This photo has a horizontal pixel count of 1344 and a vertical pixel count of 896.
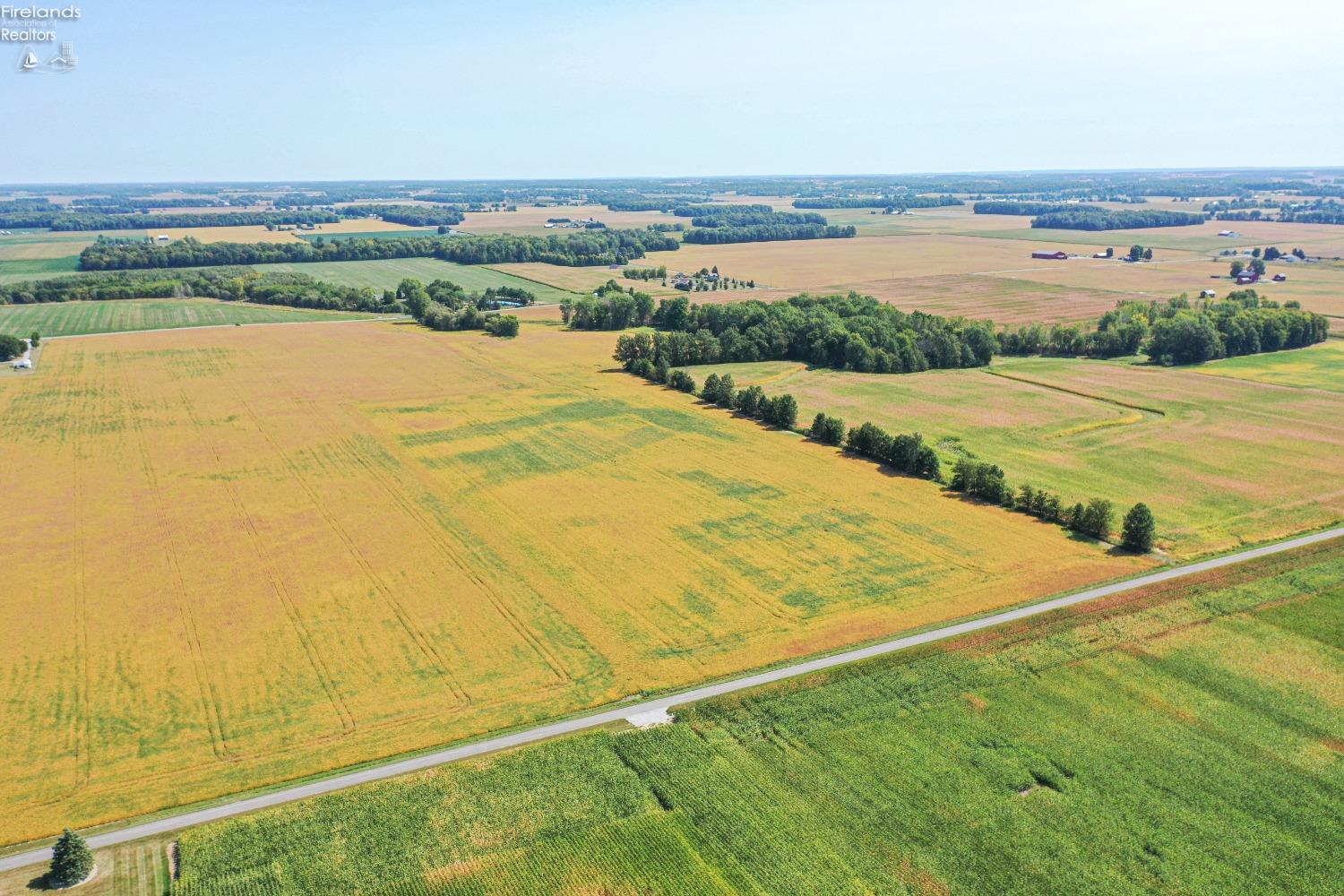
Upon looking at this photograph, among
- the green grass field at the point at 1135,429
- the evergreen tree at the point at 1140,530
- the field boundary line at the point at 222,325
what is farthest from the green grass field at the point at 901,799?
the field boundary line at the point at 222,325

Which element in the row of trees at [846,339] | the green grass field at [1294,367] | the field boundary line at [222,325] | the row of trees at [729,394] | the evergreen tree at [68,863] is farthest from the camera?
the field boundary line at [222,325]

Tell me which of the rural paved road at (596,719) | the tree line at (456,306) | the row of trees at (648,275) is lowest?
the rural paved road at (596,719)

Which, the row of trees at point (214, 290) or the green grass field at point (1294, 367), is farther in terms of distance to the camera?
the row of trees at point (214, 290)

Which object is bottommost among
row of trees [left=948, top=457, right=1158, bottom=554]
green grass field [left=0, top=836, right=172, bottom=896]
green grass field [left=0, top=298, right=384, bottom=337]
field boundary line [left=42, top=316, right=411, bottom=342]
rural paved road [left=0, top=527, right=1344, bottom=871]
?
green grass field [left=0, top=836, right=172, bottom=896]

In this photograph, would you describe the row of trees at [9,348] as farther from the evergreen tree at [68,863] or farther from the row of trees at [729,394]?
the evergreen tree at [68,863]

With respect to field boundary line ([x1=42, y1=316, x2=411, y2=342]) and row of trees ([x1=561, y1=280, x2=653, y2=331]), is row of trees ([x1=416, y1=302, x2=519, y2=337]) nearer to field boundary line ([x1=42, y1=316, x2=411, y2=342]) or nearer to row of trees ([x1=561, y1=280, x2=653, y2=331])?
row of trees ([x1=561, y1=280, x2=653, y2=331])

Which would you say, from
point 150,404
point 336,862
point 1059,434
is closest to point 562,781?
point 336,862

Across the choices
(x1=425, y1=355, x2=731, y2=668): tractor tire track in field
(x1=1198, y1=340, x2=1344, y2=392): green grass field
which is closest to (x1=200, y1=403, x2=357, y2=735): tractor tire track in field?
(x1=425, y1=355, x2=731, y2=668): tractor tire track in field

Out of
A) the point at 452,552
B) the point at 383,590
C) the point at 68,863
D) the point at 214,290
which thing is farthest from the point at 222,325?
the point at 68,863
